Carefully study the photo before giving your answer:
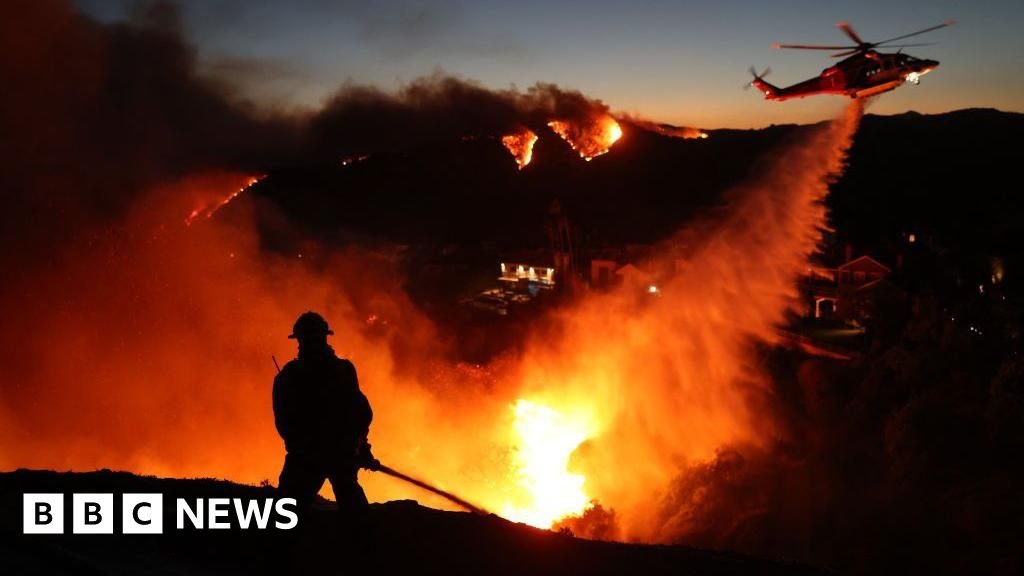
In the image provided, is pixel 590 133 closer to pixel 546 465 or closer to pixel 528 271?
pixel 546 465

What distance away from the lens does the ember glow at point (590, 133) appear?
18.3 meters

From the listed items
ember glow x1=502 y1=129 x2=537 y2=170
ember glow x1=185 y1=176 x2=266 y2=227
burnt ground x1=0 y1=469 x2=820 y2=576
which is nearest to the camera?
burnt ground x1=0 y1=469 x2=820 y2=576

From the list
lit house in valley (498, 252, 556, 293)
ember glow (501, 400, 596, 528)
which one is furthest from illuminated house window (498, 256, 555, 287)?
ember glow (501, 400, 596, 528)

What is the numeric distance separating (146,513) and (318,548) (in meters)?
1.80

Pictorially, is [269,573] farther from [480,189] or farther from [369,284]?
[480,189]

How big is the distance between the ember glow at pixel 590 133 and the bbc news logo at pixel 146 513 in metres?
13.8

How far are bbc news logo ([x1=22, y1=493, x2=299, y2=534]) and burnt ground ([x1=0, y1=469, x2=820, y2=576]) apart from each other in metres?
0.08

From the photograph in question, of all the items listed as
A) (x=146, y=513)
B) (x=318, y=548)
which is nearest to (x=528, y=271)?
(x=146, y=513)

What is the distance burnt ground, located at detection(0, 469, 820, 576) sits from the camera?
208 inches

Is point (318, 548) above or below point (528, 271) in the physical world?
below

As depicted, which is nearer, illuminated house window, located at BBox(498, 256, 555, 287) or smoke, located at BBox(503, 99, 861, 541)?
smoke, located at BBox(503, 99, 861, 541)

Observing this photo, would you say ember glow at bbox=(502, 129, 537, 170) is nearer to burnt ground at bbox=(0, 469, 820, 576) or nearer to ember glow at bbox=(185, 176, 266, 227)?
ember glow at bbox=(185, 176, 266, 227)

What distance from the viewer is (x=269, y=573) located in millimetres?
5711

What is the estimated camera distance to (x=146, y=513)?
21.0ft
